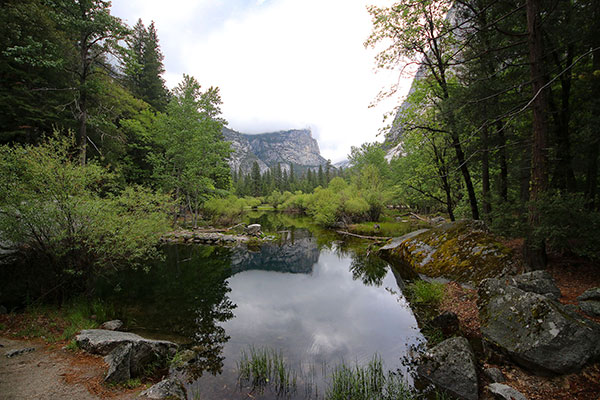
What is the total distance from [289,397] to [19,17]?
67.8 ft

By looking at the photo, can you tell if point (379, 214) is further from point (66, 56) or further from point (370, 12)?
point (66, 56)

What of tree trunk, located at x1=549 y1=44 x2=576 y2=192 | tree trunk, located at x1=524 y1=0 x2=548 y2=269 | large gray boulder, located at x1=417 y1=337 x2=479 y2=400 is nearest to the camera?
large gray boulder, located at x1=417 y1=337 x2=479 y2=400

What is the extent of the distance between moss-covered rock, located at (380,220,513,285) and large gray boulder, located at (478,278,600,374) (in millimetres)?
2971

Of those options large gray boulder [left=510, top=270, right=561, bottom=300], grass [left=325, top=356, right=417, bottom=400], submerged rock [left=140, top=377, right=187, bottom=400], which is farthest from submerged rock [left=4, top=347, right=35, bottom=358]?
large gray boulder [left=510, top=270, right=561, bottom=300]

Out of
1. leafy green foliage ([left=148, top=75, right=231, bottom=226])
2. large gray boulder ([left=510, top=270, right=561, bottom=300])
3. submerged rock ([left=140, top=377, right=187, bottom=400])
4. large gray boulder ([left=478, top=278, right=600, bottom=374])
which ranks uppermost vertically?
leafy green foliage ([left=148, top=75, right=231, bottom=226])

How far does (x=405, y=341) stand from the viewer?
6051mm

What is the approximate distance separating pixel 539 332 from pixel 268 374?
5.00 m

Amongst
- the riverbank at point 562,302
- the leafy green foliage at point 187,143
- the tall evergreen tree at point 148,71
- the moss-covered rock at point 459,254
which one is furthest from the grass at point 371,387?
the tall evergreen tree at point 148,71

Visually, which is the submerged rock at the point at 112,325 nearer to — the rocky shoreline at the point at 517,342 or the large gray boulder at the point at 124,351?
the large gray boulder at the point at 124,351

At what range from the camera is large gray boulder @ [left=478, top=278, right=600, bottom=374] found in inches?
135

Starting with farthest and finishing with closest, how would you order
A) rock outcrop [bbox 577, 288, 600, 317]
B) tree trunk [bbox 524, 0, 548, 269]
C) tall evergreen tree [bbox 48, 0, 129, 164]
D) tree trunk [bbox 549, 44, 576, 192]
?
tall evergreen tree [bbox 48, 0, 129, 164]
tree trunk [bbox 549, 44, 576, 192]
tree trunk [bbox 524, 0, 548, 269]
rock outcrop [bbox 577, 288, 600, 317]

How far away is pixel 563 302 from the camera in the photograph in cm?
470

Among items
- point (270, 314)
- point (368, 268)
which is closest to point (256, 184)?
point (368, 268)

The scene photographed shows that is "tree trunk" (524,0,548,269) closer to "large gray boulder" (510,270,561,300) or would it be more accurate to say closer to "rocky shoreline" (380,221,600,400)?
"large gray boulder" (510,270,561,300)
